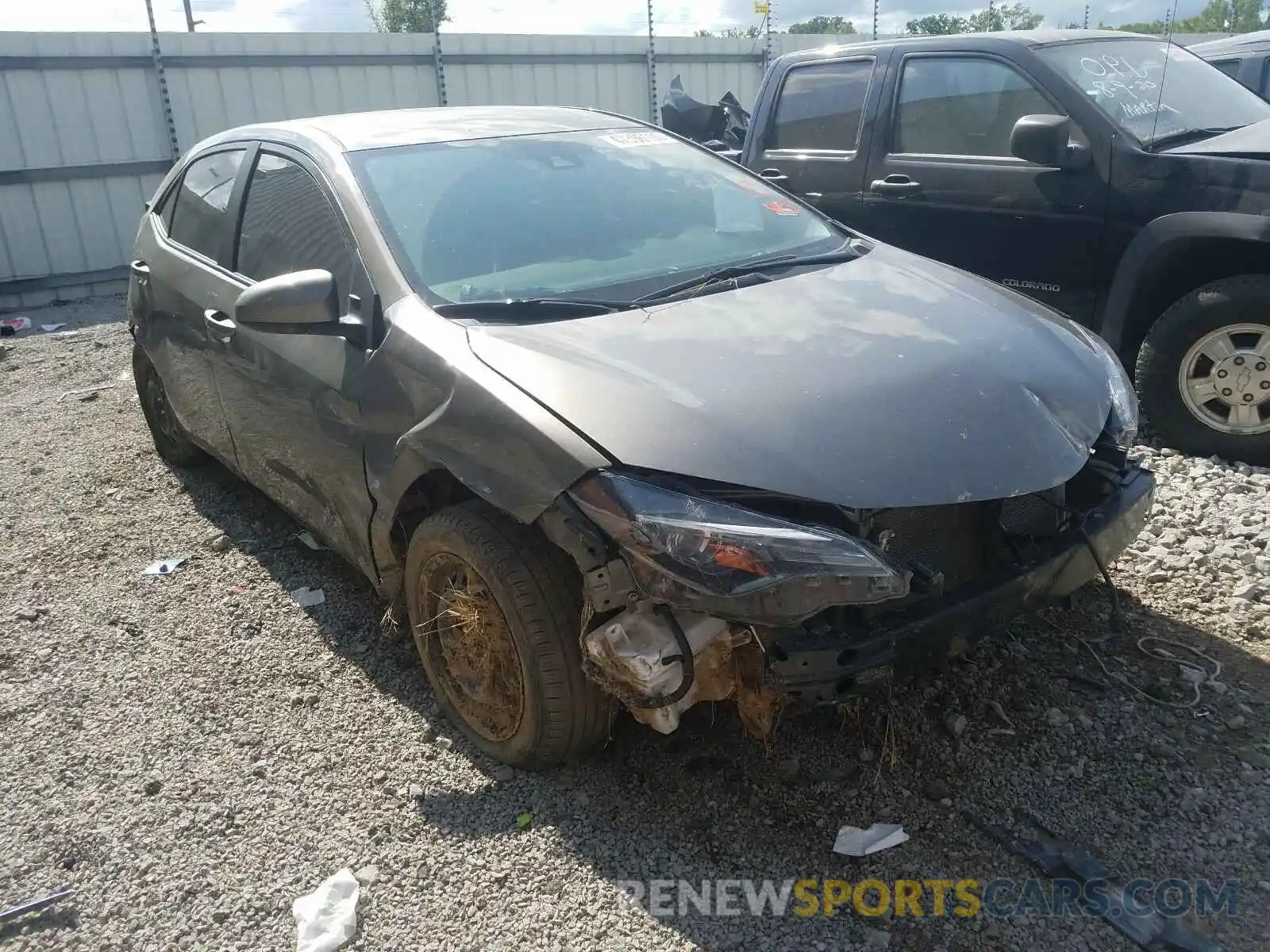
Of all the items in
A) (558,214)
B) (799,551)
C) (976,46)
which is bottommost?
(799,551)

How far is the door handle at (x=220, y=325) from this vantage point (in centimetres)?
374

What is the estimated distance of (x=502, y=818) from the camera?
105 inches

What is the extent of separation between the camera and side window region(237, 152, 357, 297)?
3199 mm

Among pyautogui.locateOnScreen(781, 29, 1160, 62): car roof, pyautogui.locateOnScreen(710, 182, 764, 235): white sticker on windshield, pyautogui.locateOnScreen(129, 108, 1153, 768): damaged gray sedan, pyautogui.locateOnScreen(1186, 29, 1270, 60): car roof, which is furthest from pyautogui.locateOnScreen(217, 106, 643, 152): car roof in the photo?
pyautogui.locateOnScreen(1186, 29, 1270, 60): car roof

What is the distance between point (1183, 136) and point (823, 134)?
1924mm

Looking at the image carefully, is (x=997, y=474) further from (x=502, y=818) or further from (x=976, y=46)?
(x=976, y=46)

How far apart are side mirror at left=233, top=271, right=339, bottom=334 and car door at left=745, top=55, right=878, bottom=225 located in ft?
10.7

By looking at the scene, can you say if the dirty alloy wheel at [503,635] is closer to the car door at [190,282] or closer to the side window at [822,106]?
the car door at [190,282]

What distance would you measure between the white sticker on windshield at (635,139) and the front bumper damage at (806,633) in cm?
203

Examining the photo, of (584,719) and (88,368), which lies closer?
(584,719)

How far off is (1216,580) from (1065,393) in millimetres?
1380

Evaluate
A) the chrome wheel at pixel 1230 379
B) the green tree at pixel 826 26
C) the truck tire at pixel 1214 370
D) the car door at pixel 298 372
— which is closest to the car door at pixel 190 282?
the car door at pixel 298 372

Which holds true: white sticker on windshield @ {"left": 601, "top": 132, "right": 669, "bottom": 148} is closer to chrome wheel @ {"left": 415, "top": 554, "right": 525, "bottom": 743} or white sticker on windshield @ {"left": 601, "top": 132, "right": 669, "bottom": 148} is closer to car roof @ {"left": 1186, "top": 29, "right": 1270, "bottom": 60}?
chrome wheel @ {"left": 415, "top": 554, "right": 525, "bottom": 743}

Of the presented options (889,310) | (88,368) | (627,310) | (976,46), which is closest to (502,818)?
(627,310)
